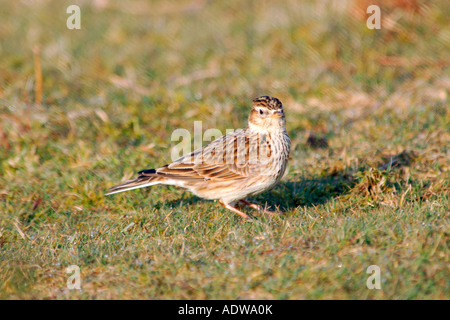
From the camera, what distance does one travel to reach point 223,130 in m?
8.52

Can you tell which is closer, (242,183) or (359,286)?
(359,286)

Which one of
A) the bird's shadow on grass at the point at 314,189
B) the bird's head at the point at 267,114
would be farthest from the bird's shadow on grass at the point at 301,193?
the bird's head at the point at 267,114

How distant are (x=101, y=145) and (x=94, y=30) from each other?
5172 millimetres

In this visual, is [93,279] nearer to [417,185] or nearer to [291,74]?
[417,185]

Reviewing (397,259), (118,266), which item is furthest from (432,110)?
(118,266)

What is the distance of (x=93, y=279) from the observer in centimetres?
507

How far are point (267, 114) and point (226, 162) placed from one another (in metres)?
0.70

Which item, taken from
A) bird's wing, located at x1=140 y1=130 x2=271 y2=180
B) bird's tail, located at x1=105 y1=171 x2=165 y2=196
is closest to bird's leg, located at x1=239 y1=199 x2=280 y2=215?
bird's wing, located at x1=140 y1=130 x2=271 y2=180

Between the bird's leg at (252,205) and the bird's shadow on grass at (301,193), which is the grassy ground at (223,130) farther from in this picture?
the bird's leg at (252,205)

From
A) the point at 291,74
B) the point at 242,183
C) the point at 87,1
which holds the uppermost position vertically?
the point at 87,1

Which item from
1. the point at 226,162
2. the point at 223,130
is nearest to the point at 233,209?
the point at 226,162

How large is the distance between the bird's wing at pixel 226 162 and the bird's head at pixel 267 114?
15 centimetres

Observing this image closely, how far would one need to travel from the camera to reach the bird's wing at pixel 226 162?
21.1ft

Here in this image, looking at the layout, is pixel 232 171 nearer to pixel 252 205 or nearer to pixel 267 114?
pixel 252 205
